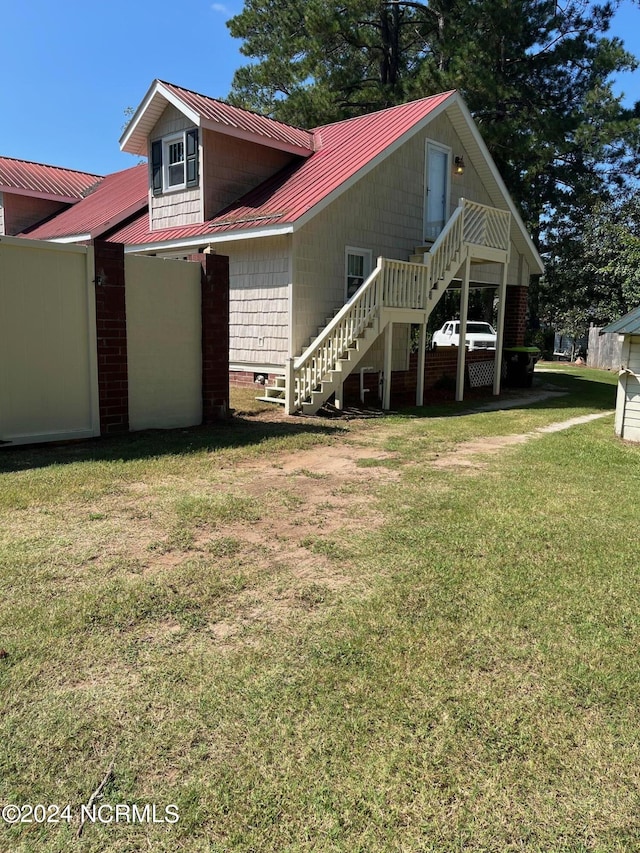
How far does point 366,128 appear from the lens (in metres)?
14.5

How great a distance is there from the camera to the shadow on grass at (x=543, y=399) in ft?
39.5

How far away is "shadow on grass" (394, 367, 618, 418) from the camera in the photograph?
12.1 metres

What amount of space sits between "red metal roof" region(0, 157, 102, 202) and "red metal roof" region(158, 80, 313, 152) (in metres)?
9.57

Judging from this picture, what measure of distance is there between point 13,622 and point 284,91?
25.8 meters

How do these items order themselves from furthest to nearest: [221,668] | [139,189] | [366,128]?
1. [139,189]
2. [366,128]
3. [221,668]

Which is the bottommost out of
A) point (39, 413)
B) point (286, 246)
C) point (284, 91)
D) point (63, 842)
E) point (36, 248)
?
point (63, 842)

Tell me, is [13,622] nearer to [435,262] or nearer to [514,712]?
[514,712]

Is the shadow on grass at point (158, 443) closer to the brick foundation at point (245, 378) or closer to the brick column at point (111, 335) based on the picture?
the brick column at point (111, 335)

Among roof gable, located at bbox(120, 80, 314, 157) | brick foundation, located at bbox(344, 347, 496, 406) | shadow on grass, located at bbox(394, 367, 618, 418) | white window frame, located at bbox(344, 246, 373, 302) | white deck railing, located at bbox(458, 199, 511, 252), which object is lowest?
shadow on grass, located at bbox(394, 367, 618, 418)

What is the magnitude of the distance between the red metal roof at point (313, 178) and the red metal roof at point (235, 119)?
24.3 inches

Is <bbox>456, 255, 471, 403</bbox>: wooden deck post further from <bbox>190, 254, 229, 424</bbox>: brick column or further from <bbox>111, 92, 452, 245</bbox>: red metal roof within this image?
<bbox>190, 254, 229, 424</bbox>: brick column

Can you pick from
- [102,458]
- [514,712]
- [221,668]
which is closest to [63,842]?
[221,668]

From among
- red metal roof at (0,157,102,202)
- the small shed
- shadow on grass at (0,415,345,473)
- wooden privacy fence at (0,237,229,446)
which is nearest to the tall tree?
the small shed

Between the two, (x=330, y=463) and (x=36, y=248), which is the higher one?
(x=36, y=248)
